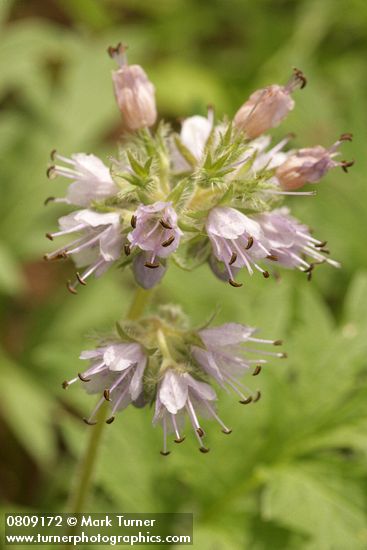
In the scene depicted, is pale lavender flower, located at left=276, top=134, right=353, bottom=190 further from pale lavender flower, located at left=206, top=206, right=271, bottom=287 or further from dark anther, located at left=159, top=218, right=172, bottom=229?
dark anther, located at left=159, top=218, right=172, bottom=229

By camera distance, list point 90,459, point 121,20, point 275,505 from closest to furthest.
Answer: point 90,459, point 275,505, point 121,20

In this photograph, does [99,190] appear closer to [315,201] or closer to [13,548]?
[13,548]

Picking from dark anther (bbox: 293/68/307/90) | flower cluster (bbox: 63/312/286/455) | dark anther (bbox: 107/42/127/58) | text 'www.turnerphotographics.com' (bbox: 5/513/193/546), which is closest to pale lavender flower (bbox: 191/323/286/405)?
flower cluster (bbox: 63/312/286/455)

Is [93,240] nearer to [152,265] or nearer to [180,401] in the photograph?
[152,265]

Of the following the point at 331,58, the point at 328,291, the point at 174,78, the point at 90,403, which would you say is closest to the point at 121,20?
the point at 174,78

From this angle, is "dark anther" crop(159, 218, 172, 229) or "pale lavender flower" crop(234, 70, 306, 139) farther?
"pale lavender flower" crop(234, 70, 306, 139)

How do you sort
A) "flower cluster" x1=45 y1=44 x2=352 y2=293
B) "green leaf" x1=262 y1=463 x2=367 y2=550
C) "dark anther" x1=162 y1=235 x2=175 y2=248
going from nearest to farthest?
"dark anther" x1=162 y1=235 x2=175 y2=248 → "flower cluster" x1=45 y1=44 x2=352 y2=293 → "green leaf" x1=262 y1=463 x2=367 y2=550

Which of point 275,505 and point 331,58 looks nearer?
point 275,505

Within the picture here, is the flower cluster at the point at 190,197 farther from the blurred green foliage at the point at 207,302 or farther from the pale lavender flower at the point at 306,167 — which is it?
the blurred green foliage at the point at 207,302
